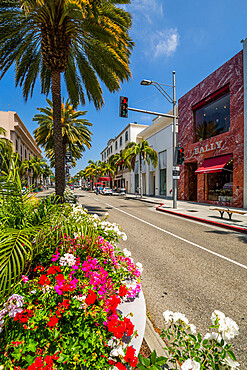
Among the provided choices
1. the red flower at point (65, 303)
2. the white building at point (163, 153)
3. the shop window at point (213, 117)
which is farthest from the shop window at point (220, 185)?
the red flower at point (65, 303)

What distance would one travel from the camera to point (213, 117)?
16297mm

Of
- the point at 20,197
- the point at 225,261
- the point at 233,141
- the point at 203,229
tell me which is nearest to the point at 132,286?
the point at 20,197

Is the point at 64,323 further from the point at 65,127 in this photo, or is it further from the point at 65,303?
the point at 65,127

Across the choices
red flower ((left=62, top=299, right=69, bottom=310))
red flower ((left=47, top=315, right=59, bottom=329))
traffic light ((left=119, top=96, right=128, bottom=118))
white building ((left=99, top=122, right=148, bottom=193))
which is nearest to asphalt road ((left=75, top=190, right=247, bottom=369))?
red flower ((left=62, top=299, right=69, bottom=310))

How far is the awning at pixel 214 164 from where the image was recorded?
14277 mm

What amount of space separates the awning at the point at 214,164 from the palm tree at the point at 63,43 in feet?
32.0

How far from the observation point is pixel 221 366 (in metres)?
1.25

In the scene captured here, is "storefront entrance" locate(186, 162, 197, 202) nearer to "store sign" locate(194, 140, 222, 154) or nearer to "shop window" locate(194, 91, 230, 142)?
"store sign" locate(194, 140, 222, 154)

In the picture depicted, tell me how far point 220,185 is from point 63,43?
14.5m

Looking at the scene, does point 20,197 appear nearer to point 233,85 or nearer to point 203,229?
point 203,229

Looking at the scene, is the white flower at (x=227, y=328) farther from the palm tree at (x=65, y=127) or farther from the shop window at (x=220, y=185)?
the palm tree at (x=65, y=127)

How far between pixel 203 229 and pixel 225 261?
355 centimetres

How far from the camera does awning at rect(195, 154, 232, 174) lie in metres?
14.3

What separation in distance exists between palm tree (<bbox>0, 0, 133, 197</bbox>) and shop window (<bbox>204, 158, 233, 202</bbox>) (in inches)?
418
